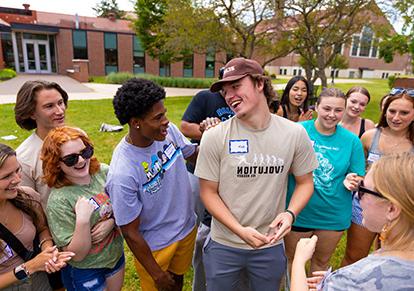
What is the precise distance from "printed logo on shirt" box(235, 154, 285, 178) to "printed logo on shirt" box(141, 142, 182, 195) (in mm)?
577

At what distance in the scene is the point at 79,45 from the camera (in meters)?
32.4

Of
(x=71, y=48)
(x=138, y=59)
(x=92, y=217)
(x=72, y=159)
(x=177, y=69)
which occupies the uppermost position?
(x=71, y=48)

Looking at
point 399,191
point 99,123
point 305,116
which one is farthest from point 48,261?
point 99,123

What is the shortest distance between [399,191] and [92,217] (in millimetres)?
1962

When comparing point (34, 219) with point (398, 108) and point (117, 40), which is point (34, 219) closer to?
point (398, 108)

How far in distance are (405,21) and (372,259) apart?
15450 mm

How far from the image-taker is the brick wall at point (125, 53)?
33.7 metres

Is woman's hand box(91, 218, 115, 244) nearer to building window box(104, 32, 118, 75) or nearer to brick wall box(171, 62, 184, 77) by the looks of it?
building window box(104, 32, 118, 75)

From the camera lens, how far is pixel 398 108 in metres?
2.83

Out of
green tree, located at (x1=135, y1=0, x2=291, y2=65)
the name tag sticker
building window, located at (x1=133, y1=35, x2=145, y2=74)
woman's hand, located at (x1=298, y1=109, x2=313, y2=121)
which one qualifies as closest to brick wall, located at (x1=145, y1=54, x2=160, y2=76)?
building window, located at (x1=133, y1=35, x2=145, y2=74)

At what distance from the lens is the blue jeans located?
221 centimetres

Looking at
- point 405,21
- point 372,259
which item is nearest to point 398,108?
point 372,259

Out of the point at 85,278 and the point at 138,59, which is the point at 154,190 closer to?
the point at 85,278

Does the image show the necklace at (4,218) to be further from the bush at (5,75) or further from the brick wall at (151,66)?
the brick wall at (151,66)
